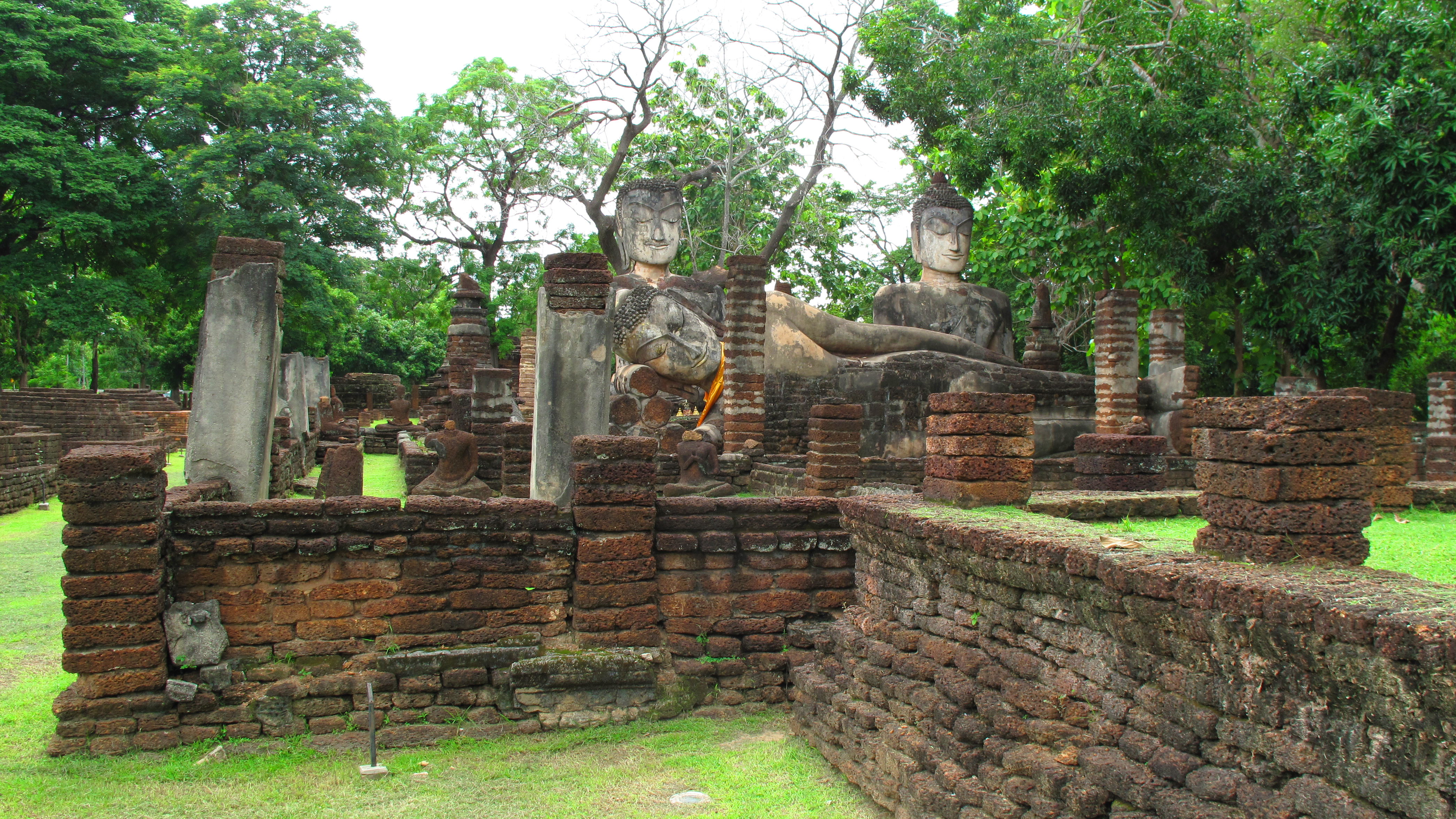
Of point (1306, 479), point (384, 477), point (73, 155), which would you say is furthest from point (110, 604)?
point (73, 155)

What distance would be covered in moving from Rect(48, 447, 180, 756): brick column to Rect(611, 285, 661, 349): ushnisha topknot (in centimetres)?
722

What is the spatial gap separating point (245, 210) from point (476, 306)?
7.09 m

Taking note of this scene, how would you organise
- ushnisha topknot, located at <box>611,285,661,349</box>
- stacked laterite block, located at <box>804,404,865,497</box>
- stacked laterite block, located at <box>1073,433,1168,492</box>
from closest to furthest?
stacked laterite block, located at <box>1073,433,1168,492</box> < stacked laterite block, located at <box>804,404,865,497</box> < ushnisha topknot, located at <box>611,285,661,349</box>

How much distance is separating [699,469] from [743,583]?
363 centimetres

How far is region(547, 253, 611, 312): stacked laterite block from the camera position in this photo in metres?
6.59

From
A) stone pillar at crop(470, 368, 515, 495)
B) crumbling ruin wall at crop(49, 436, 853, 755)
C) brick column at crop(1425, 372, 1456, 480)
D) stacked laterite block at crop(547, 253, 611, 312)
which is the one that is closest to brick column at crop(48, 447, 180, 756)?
crumbling ruin wall at crop(49, 436, 853, 755)

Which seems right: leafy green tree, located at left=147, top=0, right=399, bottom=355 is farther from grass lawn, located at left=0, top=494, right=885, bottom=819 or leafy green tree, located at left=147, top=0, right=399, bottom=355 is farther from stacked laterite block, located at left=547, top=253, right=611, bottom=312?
grass lawn, located at left=0, top=494, right=885, bottom=819

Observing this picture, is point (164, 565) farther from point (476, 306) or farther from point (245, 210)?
point (245, 210)

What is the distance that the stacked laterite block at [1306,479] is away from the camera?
314cm

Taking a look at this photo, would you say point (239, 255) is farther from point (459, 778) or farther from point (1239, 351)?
point (1239, 351)

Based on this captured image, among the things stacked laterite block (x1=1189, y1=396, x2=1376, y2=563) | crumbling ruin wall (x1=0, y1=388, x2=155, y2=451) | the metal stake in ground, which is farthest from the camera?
crumbling ruin wall (x1=0, y1=388, x2=155, y2=451)

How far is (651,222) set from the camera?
13.3 metres

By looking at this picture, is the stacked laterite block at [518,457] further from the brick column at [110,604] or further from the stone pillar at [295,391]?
the stone pillar at [295,391]

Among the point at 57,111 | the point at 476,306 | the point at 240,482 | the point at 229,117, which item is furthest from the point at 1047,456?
the point at 57,111
